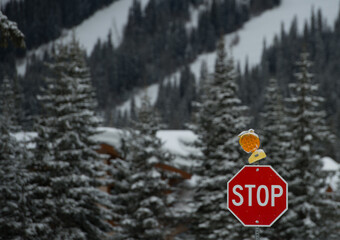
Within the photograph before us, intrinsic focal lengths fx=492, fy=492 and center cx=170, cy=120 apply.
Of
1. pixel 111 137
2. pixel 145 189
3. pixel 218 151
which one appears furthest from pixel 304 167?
pixel 111 137

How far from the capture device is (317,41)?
533 feet

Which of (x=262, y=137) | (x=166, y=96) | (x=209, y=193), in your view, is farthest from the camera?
(x=166, y=96)

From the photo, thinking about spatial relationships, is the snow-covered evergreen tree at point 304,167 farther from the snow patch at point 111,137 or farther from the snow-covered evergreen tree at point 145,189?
the snow patch at point 111,137

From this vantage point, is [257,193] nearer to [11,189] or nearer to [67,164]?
[11,189]

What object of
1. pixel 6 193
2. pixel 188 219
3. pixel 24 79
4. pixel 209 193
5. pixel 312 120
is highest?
pixel 24 79

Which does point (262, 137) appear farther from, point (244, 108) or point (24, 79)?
point (24, 79)

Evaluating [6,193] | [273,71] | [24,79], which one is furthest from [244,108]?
[273,71]

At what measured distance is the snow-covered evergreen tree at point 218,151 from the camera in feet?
68.8

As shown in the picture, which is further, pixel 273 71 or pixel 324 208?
pixel 273 71

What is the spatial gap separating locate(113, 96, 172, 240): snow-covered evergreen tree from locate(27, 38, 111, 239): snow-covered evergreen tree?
1238 mm

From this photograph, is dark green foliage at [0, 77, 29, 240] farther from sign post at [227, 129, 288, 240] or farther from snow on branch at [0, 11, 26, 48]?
sign post at [227, 129, 288, 240]

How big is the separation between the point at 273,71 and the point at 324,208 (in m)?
143

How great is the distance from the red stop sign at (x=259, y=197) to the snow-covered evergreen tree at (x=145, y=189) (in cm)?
1571

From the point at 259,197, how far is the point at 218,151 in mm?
16097
